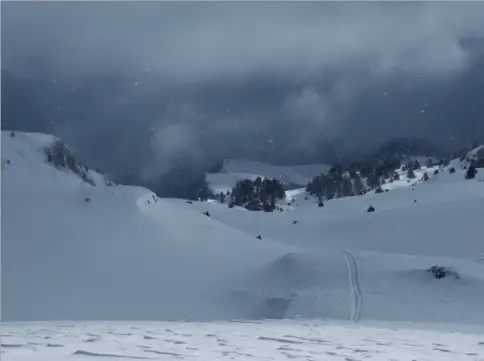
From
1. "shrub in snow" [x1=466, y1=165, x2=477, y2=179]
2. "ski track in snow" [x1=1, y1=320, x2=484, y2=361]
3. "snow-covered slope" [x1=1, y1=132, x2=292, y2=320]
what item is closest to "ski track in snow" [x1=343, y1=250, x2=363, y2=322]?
"ski track in snow" [x1=1, y1=320, x2=484, y2=361]

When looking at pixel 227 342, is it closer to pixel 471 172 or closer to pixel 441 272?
pixel 441 272

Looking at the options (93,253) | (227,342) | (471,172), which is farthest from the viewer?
(471,172)

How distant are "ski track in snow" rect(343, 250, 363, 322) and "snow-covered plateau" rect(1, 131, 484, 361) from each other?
3 centimetres

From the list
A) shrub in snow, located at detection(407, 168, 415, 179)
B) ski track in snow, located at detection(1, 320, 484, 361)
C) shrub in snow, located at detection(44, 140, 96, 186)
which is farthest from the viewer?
shrub in snow, located at detection(407, 168, 415, 179)

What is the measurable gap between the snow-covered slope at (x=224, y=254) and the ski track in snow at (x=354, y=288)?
16 mm

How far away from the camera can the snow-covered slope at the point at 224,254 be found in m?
3.52

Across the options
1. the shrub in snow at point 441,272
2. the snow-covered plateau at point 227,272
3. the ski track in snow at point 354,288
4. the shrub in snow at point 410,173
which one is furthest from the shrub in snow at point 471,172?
the ski track in snow at point 354,288

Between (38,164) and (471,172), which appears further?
(471,172)

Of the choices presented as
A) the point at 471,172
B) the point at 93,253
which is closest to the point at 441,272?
the point at 471,172

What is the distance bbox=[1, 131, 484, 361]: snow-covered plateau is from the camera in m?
3.51

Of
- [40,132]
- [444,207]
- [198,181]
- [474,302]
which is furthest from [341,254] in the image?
[40,132]

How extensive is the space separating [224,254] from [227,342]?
5.64m

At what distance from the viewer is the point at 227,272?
9.72m

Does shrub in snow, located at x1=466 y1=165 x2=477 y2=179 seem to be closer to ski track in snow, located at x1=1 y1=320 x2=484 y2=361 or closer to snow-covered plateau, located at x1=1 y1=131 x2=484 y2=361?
snow-covered plateau, located at x1=1 y1=131 x2=484 y2=361
